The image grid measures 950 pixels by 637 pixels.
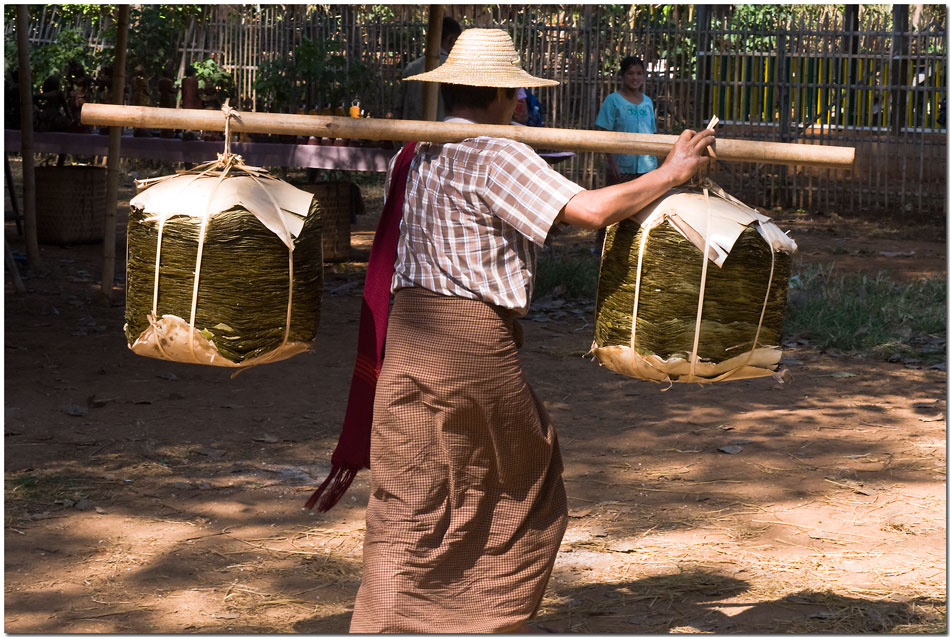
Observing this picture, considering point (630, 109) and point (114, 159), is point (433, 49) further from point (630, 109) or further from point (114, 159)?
point (630, 109)

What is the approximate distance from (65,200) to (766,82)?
792 centimetres

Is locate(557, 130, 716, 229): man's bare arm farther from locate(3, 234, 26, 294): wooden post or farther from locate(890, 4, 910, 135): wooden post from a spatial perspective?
locate(890, 4, 910, 135): wooden post

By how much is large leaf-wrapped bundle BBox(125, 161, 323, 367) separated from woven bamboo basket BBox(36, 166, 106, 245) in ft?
23.5

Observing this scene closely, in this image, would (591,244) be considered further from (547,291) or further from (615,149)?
(615,149)

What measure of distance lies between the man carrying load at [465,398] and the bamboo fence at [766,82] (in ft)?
31.8

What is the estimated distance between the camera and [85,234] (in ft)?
31.5

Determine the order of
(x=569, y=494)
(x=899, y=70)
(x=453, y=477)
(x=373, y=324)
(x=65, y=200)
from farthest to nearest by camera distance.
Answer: (x=899, y=70) → (x=65, y=200) → (x=569, y=494) → (x=373, y=324) → (x=453, y=477)

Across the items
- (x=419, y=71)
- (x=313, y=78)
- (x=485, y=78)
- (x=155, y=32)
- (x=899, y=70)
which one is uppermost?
(x=155, y=32)

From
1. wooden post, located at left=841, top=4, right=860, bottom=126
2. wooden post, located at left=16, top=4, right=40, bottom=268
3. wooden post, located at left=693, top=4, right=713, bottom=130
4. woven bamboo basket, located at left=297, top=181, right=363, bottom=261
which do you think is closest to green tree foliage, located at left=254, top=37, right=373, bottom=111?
woven bamboo basket, located at left=297, top=181, right=363, bottom=261

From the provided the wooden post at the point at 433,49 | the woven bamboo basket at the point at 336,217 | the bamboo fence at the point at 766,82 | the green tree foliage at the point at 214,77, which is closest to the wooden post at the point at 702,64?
the bamboo fence at the point at 766,82

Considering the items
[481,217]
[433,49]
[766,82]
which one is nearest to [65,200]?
[433,49]

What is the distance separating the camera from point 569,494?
4359 millimetres

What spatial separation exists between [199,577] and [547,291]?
4.76 metres

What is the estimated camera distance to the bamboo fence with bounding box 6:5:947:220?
1217 cm
